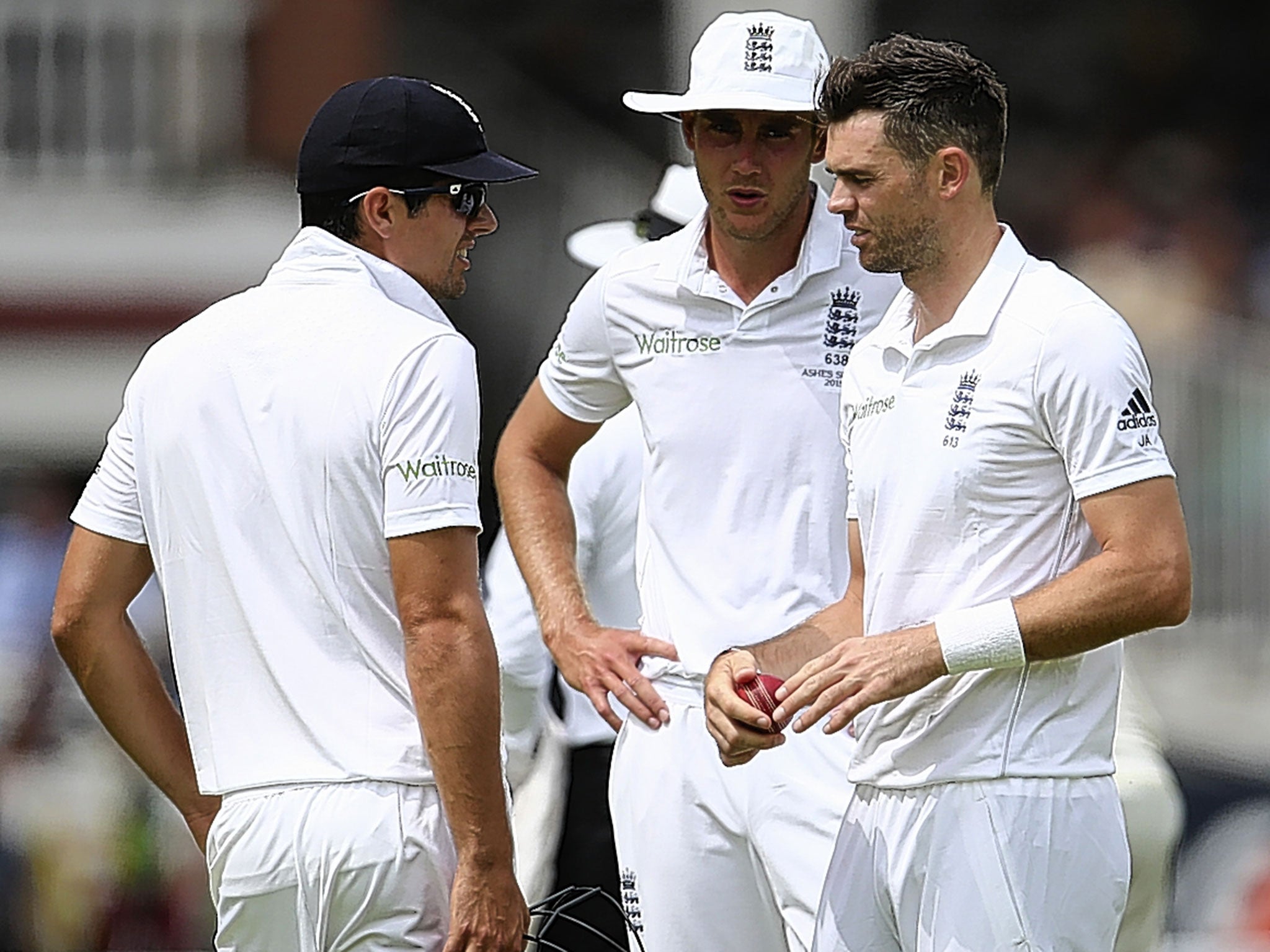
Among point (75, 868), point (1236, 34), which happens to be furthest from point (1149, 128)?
point (75, 868)

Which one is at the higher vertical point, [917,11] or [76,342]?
[917,11]

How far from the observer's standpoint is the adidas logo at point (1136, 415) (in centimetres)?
266

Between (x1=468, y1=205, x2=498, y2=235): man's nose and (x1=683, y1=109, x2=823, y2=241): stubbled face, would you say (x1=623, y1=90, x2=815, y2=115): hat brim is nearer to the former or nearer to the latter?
(x1=683, y1=109, x2=823, y2=241): stubbled face

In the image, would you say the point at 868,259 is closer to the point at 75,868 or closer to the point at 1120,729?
Answer: the point at 1120,729

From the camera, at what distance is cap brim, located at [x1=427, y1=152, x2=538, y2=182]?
302cm

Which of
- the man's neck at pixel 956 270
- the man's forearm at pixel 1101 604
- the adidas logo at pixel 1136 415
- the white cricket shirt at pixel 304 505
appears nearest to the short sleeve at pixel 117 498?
the white cricket shirt at pixel 304 505

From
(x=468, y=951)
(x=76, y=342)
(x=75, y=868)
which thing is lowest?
(x=75, y=868)

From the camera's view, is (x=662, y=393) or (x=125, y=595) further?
(x=662, y=393)

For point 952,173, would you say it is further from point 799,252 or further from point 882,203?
point 799,252

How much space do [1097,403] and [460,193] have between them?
98 cm

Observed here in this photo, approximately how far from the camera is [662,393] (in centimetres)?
345

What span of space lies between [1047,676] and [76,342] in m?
7.93

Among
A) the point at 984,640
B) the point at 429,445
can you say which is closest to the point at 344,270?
the point at 429,445

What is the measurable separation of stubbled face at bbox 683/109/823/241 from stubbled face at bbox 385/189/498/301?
46 centimetres
